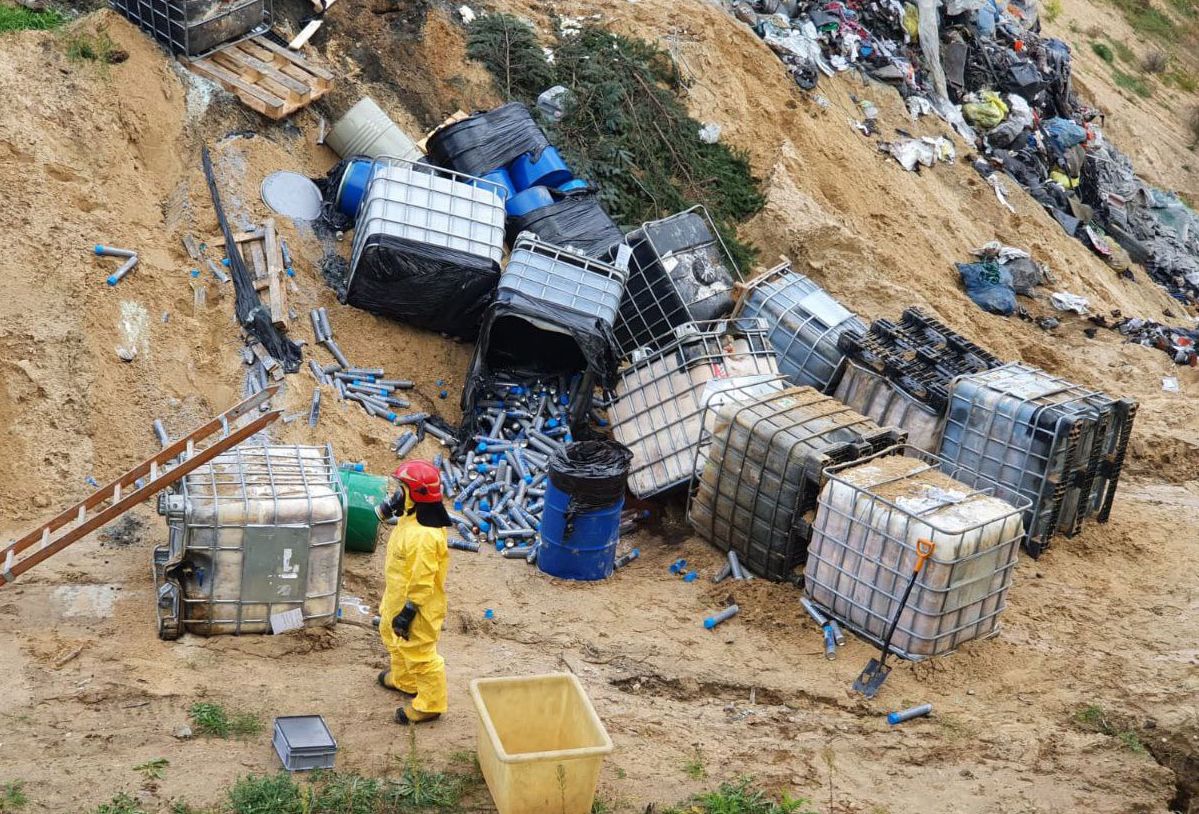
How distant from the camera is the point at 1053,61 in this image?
21.0 metres

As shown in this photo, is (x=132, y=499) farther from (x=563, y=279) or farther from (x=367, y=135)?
(x=367, y=135)

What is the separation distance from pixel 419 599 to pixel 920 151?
12489 mm

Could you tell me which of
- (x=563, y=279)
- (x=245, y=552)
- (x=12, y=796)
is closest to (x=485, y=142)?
(x=563, y=279)

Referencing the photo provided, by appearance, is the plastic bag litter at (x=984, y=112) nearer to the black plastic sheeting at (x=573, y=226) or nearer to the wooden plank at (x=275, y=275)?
Answer: the black plastic sheeting at (x=573, y=226)

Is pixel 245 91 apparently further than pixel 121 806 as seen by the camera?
Yes

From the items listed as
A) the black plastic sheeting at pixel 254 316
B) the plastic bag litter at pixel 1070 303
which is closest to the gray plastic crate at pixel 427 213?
the black plastic sheeting at pixel 254 316

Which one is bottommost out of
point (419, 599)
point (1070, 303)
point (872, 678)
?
point (872, 678)

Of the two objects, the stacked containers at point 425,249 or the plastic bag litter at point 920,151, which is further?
the plastic bag litter at point 920,151

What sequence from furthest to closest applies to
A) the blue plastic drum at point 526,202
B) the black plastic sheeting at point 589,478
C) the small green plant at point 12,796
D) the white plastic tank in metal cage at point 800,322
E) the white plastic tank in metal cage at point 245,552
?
the blue plastic drum at point 526,202 < the white plastic tank in metal cage at point 800,322 < the black plastic sheeting at point 589,478 < the white plastic tank in metal cage at point 245,552 < the small green plant at point 12,796

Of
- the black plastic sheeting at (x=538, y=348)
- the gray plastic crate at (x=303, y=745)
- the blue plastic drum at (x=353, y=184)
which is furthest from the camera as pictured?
the blue plastic drum at (x=353, y=184)

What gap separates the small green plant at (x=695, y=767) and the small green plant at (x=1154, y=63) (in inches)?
→ 1012

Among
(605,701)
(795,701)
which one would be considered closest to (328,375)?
(605,701)

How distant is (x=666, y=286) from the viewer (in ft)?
37.7

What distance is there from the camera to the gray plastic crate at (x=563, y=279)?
10.7 m
